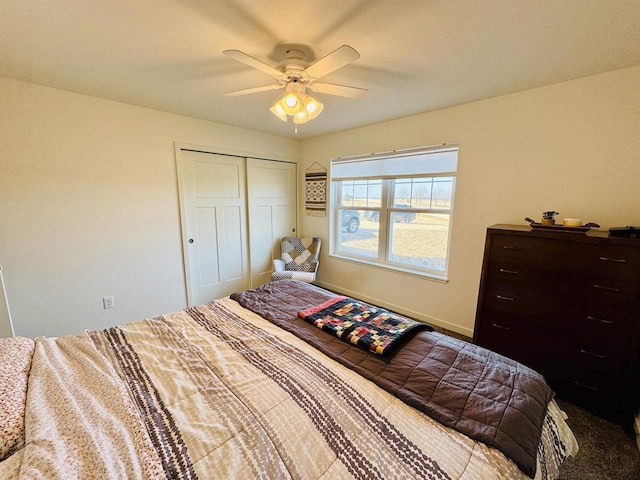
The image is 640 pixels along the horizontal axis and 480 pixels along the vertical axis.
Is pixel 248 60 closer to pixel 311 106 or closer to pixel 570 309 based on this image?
pixel 311 106

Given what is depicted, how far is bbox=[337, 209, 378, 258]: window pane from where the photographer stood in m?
3.43

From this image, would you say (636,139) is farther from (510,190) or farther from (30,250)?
(30,250)

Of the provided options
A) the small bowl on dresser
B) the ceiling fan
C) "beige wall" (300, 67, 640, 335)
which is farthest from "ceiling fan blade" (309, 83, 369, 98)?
the small bowl on dresser

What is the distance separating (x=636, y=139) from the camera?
1713 mm

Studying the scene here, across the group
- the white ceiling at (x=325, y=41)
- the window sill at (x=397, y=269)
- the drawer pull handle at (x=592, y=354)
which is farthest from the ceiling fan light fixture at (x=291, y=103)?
the drawer pull handle at (x=592, y=354)

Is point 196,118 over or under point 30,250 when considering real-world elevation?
over

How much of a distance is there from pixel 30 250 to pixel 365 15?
3.04 metres

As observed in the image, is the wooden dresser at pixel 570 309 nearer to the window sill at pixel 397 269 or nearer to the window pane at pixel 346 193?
the window sill at pixel 397 269

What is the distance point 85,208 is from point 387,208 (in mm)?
3147

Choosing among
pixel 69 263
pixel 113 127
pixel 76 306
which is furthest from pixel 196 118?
pixel 76 306

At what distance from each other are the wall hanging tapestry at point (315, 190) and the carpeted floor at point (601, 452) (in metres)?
3.17

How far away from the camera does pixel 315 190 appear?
3.86 meters

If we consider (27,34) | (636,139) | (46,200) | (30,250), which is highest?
(27,34)

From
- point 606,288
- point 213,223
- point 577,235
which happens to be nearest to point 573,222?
point 577,235
